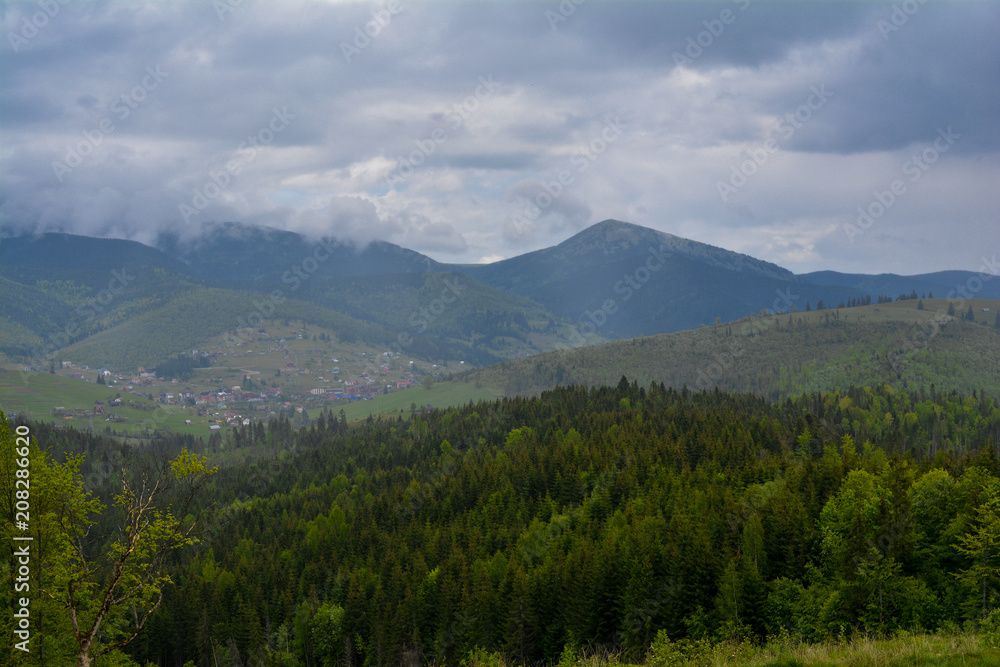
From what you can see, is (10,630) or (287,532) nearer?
(10,630)

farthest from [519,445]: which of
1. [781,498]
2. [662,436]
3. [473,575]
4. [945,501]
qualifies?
[945,501]

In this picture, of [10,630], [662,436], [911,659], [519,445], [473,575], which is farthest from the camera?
[519,445]

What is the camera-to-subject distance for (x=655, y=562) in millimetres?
63938

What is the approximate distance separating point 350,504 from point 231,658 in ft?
184

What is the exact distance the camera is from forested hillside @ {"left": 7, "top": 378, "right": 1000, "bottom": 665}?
5359 cm

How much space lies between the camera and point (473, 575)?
7994 cm

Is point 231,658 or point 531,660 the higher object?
point 531,660

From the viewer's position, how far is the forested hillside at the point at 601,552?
53594mm

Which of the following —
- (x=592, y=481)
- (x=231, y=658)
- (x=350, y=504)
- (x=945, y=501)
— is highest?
(x=945, y=501)

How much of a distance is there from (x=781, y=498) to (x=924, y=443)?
138 meters

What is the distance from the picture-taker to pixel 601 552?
67.9 metres

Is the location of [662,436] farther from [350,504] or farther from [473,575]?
[350,504]

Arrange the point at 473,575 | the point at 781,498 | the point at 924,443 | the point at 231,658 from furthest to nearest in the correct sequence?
the point at 924,443 < the point at 231,658 < the point at 473,575 < the point at 781,498

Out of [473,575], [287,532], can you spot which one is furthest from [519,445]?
[473,575]
